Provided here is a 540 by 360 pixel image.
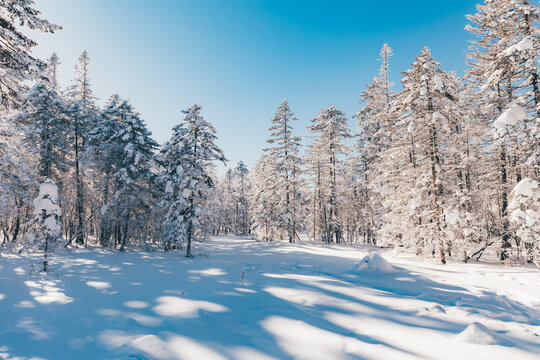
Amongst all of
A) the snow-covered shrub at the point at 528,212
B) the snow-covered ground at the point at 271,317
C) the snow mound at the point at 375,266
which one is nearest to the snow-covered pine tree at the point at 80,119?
the snow-covered ground at the point at 271,317

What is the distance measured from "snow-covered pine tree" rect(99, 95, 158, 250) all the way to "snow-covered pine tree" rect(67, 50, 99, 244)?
2.69 meters

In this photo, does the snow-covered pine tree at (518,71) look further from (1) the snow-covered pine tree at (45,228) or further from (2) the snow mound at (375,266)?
(1) the snow-covered pine tree at (45,228)

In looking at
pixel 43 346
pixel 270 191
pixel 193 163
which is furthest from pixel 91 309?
pixel 270 191

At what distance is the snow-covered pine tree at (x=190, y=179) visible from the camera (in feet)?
50.0

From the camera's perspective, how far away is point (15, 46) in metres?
9.38

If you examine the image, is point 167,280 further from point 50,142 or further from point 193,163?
point 50,142

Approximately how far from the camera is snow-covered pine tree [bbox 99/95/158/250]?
55.9 ft

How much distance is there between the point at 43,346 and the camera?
432 centimetres

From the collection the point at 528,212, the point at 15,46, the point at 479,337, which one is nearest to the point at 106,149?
the point at 15,46

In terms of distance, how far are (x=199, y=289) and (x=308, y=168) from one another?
2201cm

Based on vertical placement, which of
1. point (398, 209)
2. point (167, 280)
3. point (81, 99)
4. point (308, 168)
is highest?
point (81, 99)

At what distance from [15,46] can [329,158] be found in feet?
74.9

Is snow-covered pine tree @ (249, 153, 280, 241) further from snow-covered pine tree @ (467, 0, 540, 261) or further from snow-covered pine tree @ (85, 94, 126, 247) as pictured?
snow-covered pine tree @ (467, 0, 540, 261)

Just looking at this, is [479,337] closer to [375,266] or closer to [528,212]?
[375,266]
